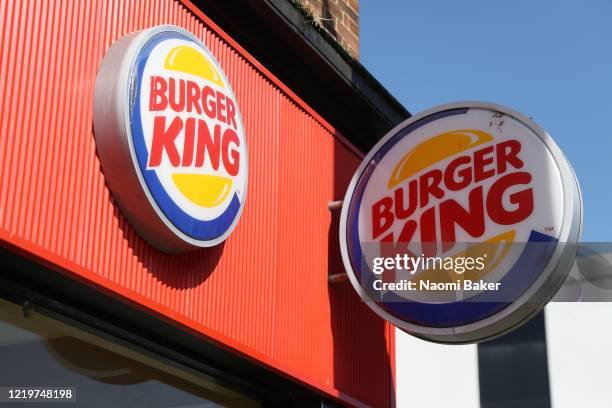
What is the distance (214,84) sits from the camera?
255 inches

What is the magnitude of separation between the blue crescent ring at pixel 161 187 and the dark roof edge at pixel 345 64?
144cm

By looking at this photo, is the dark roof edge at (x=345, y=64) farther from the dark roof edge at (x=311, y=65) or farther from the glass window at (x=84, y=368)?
the glass window at (x=84, y=368)

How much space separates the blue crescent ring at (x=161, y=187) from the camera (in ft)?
18.6

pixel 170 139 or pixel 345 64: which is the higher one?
pixel 345 64

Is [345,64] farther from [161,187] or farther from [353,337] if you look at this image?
[161,187]

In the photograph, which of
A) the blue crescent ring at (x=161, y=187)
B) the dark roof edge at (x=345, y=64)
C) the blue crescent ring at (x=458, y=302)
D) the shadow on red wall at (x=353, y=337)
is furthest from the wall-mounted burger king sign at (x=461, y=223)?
the blue crescent ring at (x=161, y=187)

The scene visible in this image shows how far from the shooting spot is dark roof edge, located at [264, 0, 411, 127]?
25.2 ft

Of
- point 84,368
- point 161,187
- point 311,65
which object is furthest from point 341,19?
point 84,368

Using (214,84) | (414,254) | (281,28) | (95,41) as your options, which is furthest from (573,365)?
(95,41)

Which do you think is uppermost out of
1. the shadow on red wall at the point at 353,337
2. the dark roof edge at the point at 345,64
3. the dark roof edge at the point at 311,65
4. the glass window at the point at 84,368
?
the dark roof edge at the point at 345,64

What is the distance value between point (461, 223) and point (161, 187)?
2612mm

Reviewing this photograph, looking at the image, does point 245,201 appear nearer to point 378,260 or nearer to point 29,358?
point 378,260

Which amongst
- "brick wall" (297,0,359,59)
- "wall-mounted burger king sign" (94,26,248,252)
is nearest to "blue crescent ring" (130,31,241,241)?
"wall-mounted burger king sign" (94,26,248,252)

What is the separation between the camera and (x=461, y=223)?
292 inches
